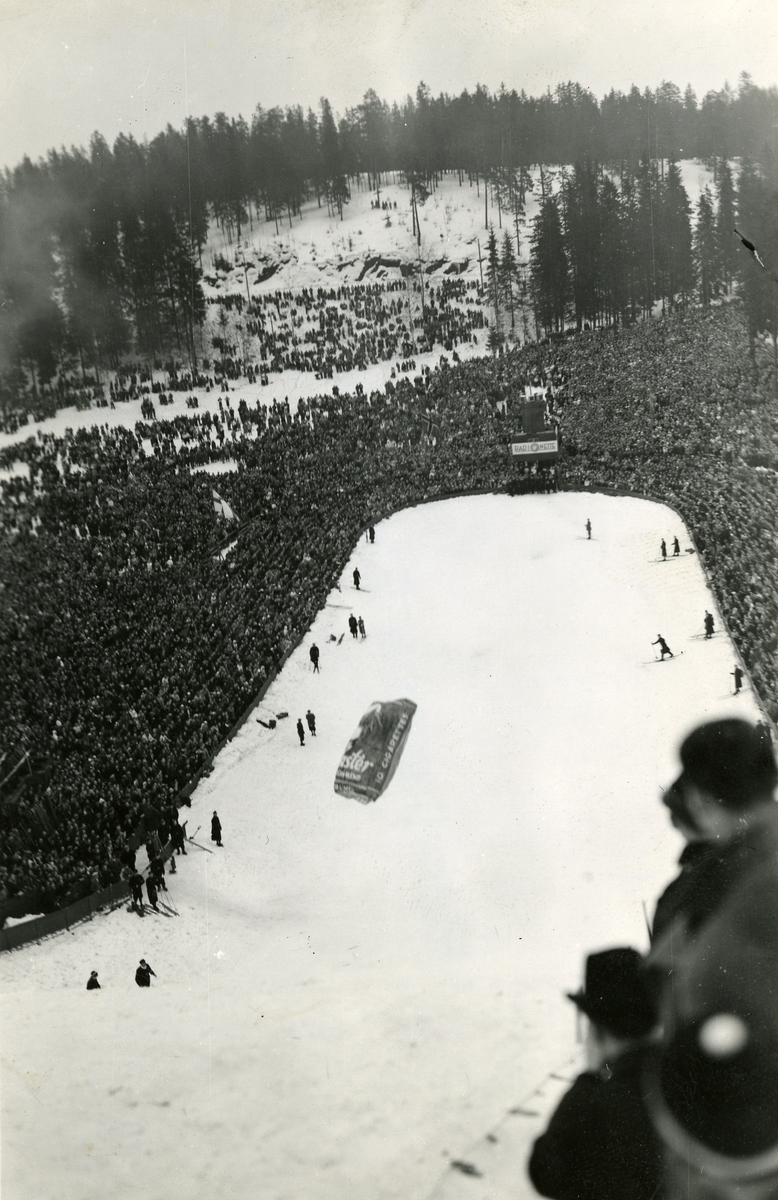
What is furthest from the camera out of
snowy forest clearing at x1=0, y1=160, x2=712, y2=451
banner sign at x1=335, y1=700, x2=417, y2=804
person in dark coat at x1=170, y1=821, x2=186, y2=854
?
snowy forest clearing at x1=0, y1=160, x2=712, y2=451

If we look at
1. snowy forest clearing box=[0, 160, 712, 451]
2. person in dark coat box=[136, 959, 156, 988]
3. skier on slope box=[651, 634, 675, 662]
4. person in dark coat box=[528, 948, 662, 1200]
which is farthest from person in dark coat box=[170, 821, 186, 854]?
snowy forest clearing box=[0, 160, 712, 451]

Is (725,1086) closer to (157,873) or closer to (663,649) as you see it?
(157,873)

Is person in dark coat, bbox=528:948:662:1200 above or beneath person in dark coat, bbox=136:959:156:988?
beneath

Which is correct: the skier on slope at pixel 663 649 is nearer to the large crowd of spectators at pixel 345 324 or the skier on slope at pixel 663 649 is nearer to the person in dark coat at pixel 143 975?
the person in dark coat at pixel 143 975

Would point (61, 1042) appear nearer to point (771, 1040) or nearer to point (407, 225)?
point (771, 1040)

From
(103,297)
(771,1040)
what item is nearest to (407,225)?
(103,297)

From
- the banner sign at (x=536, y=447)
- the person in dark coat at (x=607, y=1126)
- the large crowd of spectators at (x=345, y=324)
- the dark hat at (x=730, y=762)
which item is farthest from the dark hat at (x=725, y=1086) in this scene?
the large crowd of spectators at (x=345, y=324)

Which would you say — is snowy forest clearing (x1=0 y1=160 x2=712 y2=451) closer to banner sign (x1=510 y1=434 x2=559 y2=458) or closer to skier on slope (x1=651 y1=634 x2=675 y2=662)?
banner sign (x1=510 y1=434 x2=559 y2=458)
